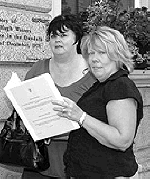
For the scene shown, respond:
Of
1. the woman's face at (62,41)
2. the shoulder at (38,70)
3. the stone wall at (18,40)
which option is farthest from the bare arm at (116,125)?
the stone wall at (18,40)

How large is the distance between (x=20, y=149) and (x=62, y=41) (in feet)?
2.49

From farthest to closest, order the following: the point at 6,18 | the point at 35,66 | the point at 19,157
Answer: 1. the point at 6,18
2. the point at 35,66
3. the point at 19,157

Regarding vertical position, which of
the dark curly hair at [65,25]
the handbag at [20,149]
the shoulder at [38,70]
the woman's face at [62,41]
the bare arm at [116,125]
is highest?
the dark curly hair at [65,25]

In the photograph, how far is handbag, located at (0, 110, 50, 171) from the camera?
322 cm

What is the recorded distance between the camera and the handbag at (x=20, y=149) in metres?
3.22

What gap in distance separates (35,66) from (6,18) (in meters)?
0.56

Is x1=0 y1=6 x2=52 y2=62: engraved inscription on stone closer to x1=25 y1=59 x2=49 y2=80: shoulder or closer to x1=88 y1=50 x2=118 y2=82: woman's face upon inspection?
x1=25 y1=59 x2=49 y2=80: shoulder

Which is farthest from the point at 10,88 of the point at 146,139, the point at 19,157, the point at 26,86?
the point at 146,139

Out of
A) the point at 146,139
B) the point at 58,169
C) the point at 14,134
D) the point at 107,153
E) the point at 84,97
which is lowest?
the point at 146,139

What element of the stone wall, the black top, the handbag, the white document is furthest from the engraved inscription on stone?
the black top

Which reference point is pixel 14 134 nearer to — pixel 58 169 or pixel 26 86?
pixel 58 169

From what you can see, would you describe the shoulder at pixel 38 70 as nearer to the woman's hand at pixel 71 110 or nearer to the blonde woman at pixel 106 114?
the blonde woman at pixel 106 114

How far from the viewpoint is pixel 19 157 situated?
323 centimetres

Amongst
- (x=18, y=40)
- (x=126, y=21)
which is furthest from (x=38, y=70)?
(x=126, y=21)
